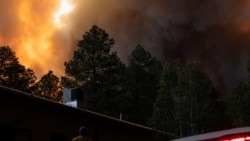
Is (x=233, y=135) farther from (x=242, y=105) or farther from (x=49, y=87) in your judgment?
(x=49, y=87)

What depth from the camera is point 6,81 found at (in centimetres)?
4788

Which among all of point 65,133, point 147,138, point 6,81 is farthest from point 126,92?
point 65,133

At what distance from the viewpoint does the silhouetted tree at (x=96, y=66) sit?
49.9 metres

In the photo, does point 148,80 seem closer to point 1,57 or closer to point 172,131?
point 1,57

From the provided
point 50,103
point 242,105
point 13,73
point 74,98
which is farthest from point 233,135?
point 13,73

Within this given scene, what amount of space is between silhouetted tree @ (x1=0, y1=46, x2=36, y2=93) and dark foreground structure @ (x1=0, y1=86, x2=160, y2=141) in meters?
27.0

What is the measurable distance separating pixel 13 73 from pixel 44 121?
30.9 meters

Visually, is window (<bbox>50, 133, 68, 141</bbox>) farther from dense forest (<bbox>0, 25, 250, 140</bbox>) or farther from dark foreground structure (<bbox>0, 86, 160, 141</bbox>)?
dense forest (<bbox>0, 25, 250, 140</bbox>)

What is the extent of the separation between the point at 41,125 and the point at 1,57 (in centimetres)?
3107

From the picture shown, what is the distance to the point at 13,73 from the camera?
48.8 metres

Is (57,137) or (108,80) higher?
(108,80)

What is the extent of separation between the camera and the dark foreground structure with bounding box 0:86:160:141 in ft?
56.7

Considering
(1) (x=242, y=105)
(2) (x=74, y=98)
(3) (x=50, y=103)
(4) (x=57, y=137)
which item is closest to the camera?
(3) (x=50, y=103)

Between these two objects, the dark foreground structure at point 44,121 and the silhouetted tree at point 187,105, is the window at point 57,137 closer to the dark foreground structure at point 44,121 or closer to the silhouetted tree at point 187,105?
the dark foreground structure at point 44,121
